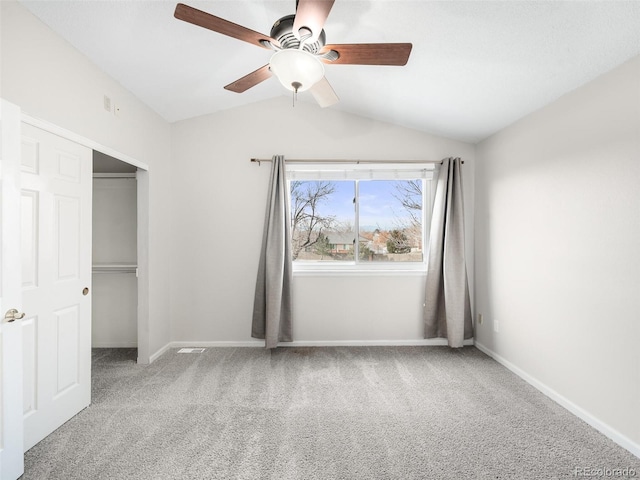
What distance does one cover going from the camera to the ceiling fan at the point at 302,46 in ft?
4.65

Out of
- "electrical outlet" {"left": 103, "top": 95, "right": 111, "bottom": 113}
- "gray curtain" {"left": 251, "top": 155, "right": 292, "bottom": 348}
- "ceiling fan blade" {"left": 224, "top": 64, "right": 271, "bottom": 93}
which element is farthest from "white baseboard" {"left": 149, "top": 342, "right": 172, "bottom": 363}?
"ceiling fan blade" {"left": 224, "top": 64, "right": 271, "bottom": 93}

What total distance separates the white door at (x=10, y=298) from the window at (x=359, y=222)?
2.42 meters

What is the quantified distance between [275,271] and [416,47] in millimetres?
2340

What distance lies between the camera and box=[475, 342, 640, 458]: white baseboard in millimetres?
1836

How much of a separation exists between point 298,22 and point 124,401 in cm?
277

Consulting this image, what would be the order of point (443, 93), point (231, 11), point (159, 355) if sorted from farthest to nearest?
point (159, 355)
point (443, 93)
point (231, 11)

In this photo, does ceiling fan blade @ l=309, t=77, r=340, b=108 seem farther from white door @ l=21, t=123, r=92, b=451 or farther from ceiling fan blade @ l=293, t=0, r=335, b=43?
white door @ l=21, t=123, r=92, b=451

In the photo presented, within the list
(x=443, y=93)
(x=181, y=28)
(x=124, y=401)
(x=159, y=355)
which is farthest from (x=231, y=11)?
(x=159, y=355)

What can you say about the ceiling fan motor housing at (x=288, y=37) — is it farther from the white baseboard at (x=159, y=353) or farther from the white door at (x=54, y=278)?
the white baseboard at (x=159, y=353)

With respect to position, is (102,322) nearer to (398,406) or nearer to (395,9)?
(398,406)

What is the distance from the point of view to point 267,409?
2.27m

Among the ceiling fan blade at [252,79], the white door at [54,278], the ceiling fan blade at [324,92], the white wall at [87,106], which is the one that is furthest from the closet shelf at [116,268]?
the ceiling fan blade at [324,92]

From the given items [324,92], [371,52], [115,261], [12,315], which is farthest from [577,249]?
[115,261]

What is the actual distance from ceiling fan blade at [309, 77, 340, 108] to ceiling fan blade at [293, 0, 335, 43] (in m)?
0.51
